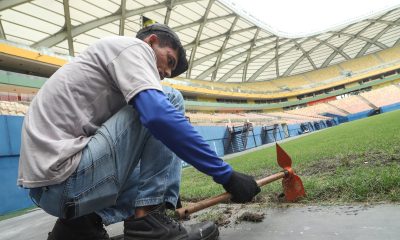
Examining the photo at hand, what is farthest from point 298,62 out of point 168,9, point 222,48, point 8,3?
point 8,3

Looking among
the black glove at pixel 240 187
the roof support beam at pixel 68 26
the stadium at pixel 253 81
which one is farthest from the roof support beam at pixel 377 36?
the black glove at pixel 240 187

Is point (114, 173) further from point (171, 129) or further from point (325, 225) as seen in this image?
point (325, 225)

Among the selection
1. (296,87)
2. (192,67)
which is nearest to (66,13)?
(192,67)

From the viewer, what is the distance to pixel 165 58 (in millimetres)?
1728

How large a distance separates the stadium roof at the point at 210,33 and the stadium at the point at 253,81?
11 cm

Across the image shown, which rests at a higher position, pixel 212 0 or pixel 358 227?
pixel 212 0

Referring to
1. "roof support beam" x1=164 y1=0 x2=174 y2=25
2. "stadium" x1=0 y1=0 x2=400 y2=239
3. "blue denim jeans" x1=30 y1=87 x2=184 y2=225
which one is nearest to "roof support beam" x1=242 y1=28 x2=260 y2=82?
"stadium" x1=0 y1=0 x2=400 y2=239

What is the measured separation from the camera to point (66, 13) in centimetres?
2025

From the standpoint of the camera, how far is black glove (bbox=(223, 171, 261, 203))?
1405 mm

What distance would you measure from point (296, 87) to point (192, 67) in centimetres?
2551

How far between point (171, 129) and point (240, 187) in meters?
0.43

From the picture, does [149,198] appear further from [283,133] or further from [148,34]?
[283,133]

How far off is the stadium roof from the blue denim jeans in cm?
2005

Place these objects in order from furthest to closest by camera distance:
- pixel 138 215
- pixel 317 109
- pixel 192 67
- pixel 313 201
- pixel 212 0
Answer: pixel 317 109, pixel 192 67, pixel 212 0, pixel 313 201, pixel 138 215
